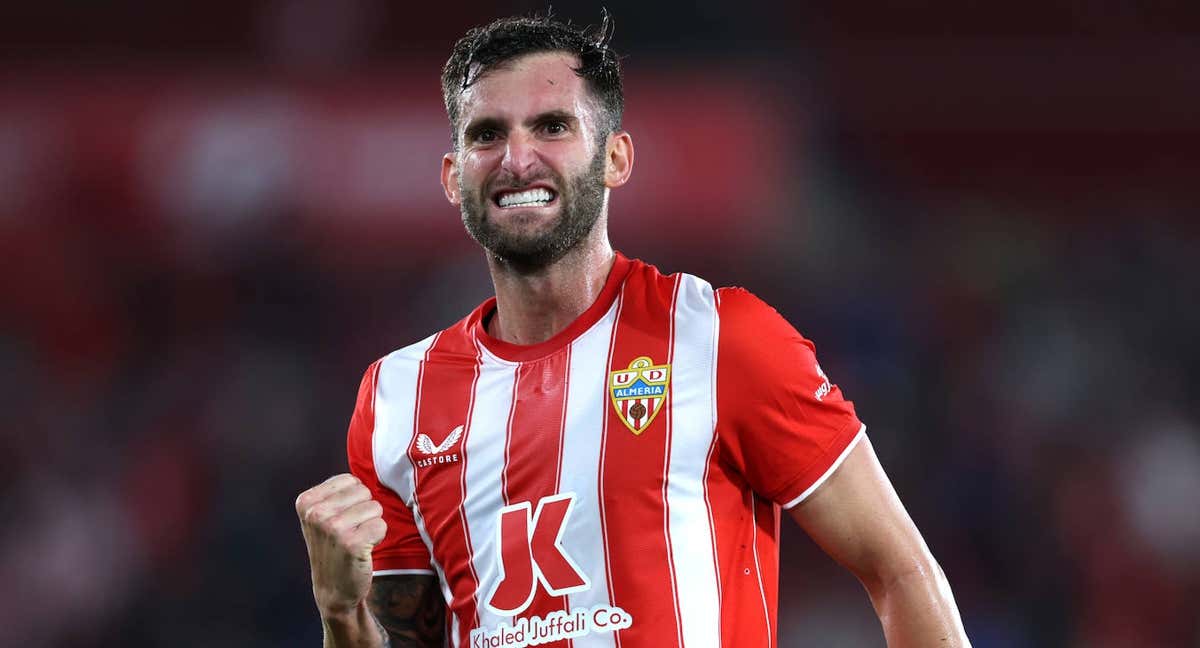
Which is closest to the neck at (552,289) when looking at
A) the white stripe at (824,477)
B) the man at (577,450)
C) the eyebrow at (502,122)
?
the man at (577,450)

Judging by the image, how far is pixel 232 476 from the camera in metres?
5.91

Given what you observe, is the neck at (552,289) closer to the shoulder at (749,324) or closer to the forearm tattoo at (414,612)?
the shoulder at (749,324)

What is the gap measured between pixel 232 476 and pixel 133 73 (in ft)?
7.92

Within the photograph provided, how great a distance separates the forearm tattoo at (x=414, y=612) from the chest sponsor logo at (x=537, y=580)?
0.19m

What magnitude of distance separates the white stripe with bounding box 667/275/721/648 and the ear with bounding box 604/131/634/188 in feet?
1.28

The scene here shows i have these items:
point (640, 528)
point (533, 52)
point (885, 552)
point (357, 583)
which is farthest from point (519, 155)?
point (885, 552)

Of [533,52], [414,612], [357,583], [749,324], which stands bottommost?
[414,612]

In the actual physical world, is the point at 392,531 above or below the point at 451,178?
below

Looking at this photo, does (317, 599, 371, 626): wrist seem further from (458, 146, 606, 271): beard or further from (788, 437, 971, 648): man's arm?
(788, 437, 971, 648): man's arm

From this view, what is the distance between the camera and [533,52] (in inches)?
96.3

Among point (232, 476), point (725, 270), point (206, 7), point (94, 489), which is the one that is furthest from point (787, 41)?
point (94, 489)

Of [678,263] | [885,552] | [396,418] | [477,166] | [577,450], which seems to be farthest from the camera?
[678,263]

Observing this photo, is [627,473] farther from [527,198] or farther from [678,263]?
[678,263]

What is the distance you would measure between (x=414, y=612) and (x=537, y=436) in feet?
1.47
